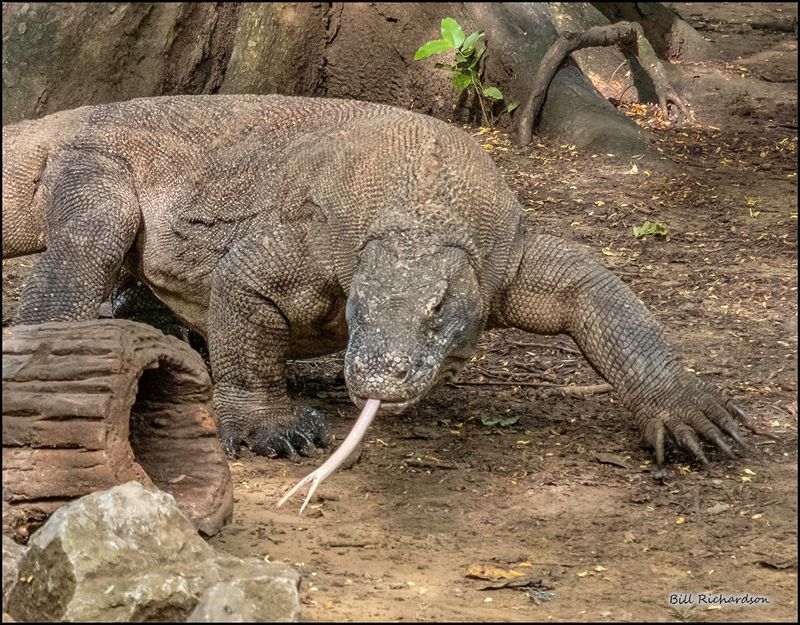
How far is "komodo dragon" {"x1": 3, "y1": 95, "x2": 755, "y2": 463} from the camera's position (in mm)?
5203

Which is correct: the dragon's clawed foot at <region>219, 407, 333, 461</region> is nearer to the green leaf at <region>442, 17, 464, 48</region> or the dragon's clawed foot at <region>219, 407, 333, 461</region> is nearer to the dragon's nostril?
the dragon's nostril

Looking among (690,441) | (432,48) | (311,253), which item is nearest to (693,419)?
(690,441)

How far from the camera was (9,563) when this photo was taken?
357 centimetres

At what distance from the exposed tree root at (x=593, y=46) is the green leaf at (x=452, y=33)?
2.25 ft

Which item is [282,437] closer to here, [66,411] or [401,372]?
[401,372]

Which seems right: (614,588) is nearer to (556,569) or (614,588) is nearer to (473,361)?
(556,569)

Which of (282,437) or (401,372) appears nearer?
(401,372)

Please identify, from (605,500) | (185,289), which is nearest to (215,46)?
(185,289)

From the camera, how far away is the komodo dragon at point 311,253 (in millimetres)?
5203

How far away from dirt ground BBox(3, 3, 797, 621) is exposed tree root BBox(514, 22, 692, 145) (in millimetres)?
910

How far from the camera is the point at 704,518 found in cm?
471

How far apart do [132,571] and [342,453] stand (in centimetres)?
97

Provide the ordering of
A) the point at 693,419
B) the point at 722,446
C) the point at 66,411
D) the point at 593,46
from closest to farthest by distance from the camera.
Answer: the point at 66,411 → the point at 722,446 → the point at 693,419 → the point at 593,46

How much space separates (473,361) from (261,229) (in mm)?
1713
